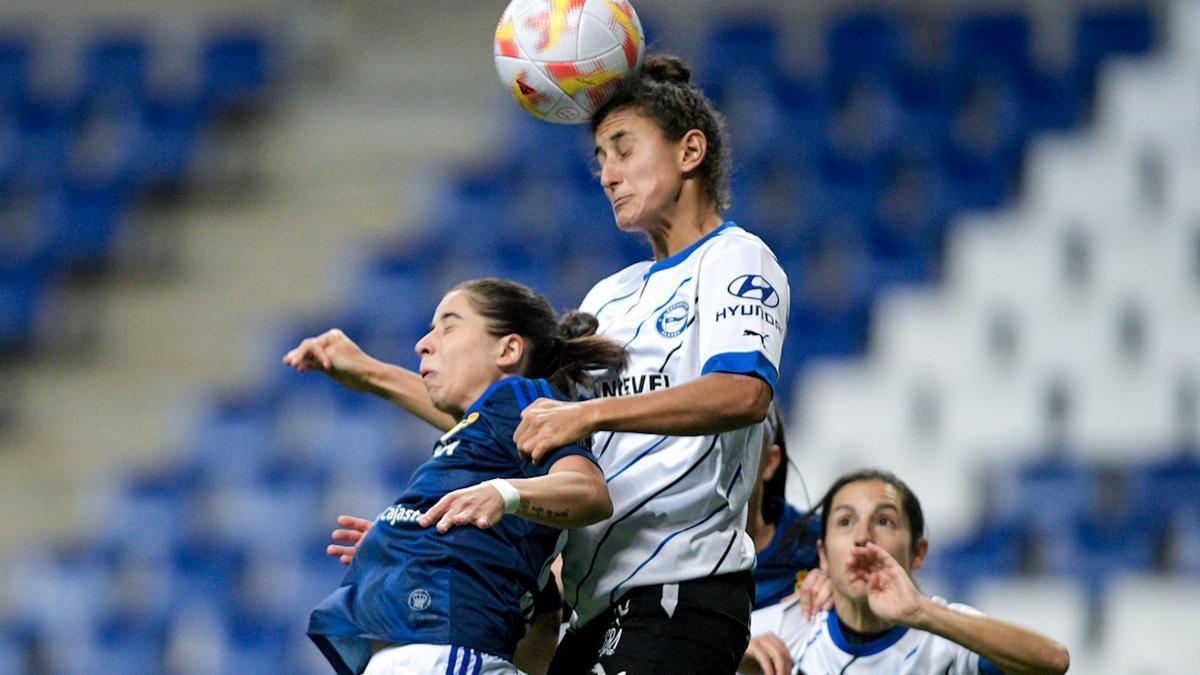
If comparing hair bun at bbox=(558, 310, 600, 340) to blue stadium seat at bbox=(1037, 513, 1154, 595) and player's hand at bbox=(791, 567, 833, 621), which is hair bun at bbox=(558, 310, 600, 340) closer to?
player's hand at bbox=(791, 567, 833, 621)

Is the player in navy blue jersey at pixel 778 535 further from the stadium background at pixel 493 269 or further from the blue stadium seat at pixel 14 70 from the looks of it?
the blue stadium seat at pixel 14 70

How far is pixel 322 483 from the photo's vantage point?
9.08 m

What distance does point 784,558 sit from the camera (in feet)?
13.5

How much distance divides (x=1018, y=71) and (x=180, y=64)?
232 inches

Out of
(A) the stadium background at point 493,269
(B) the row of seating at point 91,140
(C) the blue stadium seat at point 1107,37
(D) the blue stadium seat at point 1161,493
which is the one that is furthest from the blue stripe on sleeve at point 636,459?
(B) the row of seating at point 91,140

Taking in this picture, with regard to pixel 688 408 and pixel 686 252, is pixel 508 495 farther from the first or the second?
pixel 686 252

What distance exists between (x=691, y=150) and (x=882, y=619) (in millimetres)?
1027

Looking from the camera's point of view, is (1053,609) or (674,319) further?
(1053,609)

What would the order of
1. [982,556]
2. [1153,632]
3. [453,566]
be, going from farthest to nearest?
[982,556] < [1153,632] < [453,566]

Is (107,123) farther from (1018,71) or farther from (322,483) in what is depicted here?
(1018,71)

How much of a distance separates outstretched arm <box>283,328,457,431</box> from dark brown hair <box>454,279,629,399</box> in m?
0.44

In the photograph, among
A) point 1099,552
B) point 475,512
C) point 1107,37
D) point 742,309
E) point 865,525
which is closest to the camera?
point 475,512

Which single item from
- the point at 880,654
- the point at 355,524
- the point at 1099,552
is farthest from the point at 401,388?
the point at 1099,552

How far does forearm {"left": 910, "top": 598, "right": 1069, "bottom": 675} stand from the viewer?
3.38 meters
